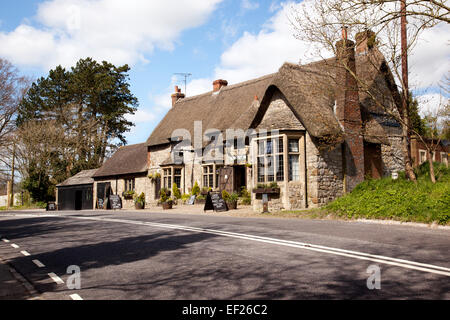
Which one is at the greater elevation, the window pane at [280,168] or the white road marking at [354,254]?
the window pane at [280,168]

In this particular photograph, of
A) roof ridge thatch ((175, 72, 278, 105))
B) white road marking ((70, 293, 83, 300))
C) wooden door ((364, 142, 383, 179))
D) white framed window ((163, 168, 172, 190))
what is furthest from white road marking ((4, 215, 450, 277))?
white framed window ((163, 168, 172, 190))

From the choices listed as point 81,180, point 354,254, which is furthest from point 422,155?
point 81,180

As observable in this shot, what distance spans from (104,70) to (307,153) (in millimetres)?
42133

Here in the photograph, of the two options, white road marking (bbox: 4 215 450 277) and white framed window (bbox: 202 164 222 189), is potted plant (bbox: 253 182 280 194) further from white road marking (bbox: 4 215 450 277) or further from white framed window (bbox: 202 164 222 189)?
white road marking (bbox: 4 215 450 277)

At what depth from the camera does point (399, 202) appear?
1304cm

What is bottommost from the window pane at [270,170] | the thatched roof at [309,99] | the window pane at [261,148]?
the window pane at [270,170]

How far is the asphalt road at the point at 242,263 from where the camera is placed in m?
5.09

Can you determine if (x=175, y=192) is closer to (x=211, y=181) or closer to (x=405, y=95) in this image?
(x=211, y=181)

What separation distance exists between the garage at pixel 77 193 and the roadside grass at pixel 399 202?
1116 inches

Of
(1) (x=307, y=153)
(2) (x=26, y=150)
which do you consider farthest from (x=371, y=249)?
(2) (x=26, y=150)

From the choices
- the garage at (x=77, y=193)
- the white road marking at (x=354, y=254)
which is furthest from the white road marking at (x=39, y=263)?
the garage at (x=77, y=193)

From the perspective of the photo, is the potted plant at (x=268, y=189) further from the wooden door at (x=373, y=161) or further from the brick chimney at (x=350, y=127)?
the wooden door at (x=373, y=161)

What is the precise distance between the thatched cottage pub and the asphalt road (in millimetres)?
8533

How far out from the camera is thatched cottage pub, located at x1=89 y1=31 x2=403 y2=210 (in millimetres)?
19406
